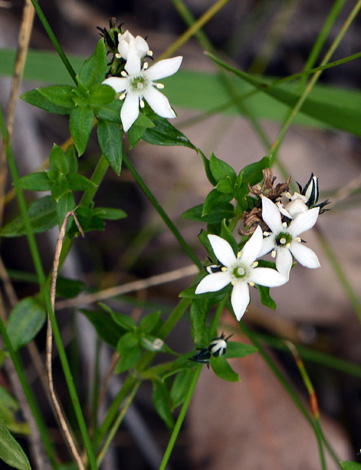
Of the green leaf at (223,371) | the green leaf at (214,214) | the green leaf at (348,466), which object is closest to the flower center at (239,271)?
the green leaf at (214,214)

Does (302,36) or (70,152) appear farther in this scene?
(302,36)

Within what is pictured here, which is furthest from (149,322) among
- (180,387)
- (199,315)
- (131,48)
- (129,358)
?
(131,48)

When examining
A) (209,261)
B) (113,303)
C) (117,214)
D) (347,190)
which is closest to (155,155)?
(113,303)

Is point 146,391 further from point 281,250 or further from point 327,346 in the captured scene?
point 281,250

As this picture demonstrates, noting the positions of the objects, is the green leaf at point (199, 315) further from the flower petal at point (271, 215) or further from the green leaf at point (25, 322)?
the green leaf at point (25, 322)

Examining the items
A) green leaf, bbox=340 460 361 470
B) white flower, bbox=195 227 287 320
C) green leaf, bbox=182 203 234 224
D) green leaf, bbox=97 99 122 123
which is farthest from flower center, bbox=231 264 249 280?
green leaf, bbox=340 460 361 470

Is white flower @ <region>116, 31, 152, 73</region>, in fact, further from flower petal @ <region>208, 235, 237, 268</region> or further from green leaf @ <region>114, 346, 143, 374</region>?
green leaf @ <region>114, 346, 143, 374</region>
